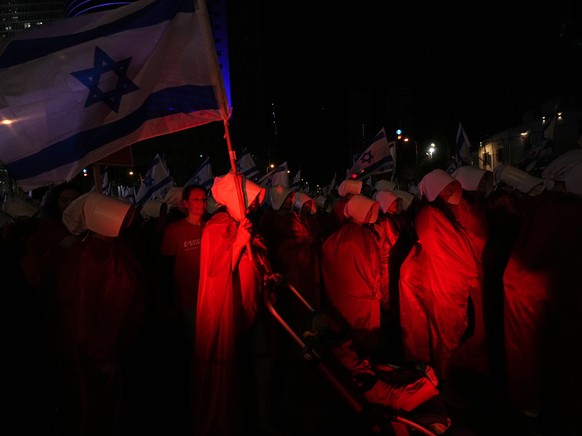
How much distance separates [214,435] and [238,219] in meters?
1.79

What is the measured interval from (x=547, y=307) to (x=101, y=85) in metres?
4.08

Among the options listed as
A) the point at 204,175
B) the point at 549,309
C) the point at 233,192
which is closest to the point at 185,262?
the point at 233,192

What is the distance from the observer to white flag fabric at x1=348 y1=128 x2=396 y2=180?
32.3ft

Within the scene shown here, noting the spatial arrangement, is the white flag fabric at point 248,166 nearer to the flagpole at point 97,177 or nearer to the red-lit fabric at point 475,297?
the red-lit fabric at point 475,297

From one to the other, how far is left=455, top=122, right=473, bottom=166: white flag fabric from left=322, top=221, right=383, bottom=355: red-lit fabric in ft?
19.8

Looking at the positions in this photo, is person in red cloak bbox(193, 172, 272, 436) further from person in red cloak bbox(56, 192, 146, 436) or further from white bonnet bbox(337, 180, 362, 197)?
white bonnet bbox(337, 180, 362, 197)

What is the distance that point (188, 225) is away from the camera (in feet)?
14.4

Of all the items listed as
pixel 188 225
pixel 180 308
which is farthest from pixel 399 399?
pixel 188 225

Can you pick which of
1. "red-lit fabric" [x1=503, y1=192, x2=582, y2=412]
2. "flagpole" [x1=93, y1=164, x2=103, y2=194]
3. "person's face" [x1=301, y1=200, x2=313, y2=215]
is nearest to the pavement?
"red-lit fabric" [x1=503, y1=192, x2=582, y2=412]

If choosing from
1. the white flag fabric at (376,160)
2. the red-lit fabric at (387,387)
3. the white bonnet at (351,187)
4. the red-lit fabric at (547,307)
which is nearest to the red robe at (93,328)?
the red-lit fabric at (387,387)

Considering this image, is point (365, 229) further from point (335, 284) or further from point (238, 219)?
point (238, 219)

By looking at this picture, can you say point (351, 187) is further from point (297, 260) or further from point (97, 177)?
point (97, 177)

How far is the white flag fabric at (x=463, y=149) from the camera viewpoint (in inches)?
378

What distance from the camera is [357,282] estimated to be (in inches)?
183
